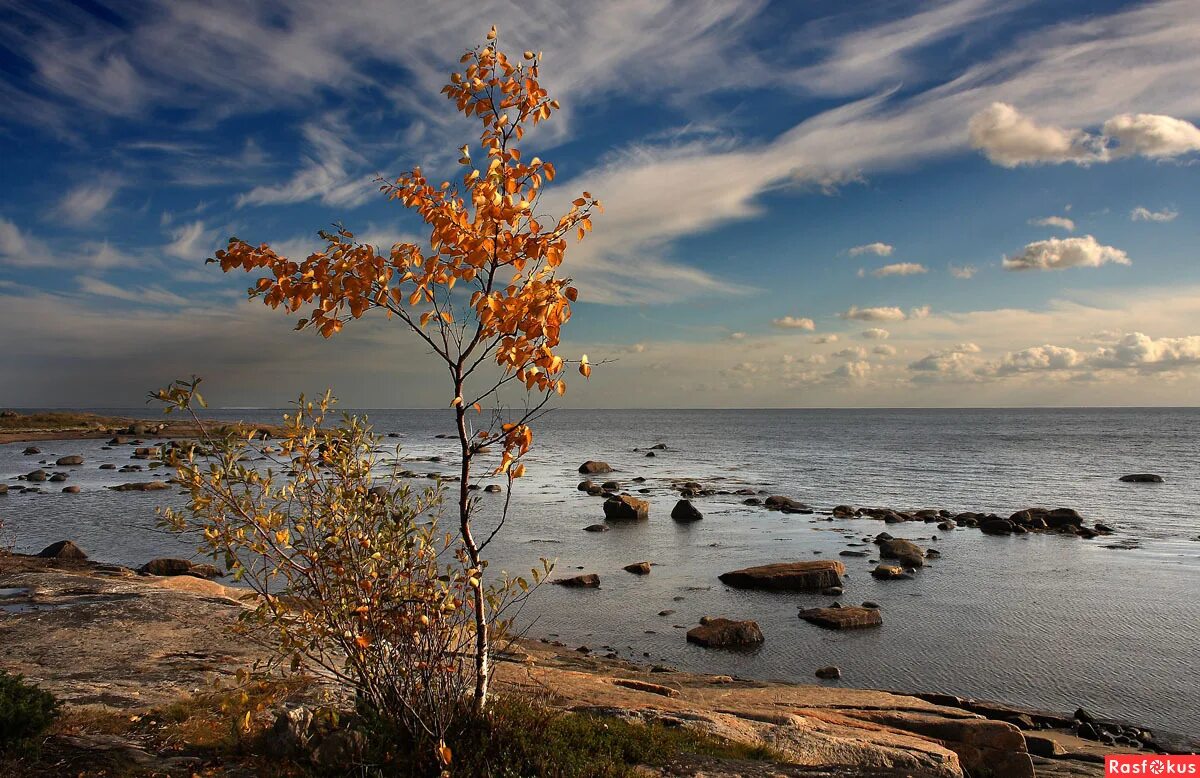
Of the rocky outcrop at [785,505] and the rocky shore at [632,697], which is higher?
the rocky shore at [632,697]

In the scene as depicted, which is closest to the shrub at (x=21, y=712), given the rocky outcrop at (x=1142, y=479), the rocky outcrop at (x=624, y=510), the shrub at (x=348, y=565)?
the shrub at (x=348, y=565)

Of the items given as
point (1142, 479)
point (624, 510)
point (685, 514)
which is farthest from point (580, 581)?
point (1142, 479)

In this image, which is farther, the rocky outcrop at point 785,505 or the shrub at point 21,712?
the rocky outcrop at point 785,505

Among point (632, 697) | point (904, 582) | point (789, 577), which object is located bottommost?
point (904, 582)

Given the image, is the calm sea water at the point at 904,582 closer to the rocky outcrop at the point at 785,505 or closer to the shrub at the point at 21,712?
the rocky outcrop at the point at 785,505

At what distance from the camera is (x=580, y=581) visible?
83.8 feet

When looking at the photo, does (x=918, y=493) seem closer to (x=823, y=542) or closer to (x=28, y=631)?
(x=823, y=542)

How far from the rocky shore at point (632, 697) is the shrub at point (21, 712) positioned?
0.42 meters

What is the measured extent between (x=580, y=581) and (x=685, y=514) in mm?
15643

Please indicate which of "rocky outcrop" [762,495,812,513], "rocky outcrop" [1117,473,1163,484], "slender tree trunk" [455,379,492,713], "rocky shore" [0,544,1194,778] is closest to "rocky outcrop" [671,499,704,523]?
"rocky outcrop" [762,495,812,513]

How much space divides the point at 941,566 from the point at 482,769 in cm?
2711

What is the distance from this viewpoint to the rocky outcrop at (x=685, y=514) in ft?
131

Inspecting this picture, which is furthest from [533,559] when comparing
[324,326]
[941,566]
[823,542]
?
[324,326]

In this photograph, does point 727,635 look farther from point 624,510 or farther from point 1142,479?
point 1142,479
